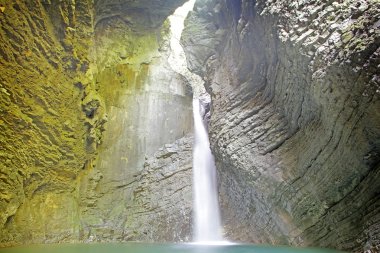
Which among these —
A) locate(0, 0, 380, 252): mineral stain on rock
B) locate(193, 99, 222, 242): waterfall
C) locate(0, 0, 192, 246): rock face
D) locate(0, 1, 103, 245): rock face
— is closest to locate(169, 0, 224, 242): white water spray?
locate(193, 99, 222, 242): waterfall

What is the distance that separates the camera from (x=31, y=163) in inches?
440

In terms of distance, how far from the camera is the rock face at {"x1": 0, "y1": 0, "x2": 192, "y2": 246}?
1027 centimetres

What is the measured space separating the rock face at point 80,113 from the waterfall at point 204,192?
65cm

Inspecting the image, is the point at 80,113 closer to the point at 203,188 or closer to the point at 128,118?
the point at 128,118

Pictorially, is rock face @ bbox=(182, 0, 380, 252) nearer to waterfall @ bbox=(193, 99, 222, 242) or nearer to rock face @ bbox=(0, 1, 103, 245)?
waterfall @ bbox=(193, 99, 222, 242)

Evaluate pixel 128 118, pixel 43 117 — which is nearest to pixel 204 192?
pixel 128 118

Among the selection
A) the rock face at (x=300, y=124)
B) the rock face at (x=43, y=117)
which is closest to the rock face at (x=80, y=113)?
the rock face at (x=43, y=117)

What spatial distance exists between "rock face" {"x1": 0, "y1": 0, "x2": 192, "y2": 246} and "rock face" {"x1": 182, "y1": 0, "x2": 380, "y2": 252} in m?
3.56

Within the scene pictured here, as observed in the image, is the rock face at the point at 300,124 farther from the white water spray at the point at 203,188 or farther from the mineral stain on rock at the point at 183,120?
the white water spray at the point at 203,188

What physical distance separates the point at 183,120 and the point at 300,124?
7.65m

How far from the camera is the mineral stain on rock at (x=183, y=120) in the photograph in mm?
6734

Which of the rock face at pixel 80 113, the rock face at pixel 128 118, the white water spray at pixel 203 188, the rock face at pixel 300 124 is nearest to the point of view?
the rock face at pixel 300 124

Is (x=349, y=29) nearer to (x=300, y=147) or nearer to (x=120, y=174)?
(x=300, y=147)

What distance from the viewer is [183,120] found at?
50.6ft
